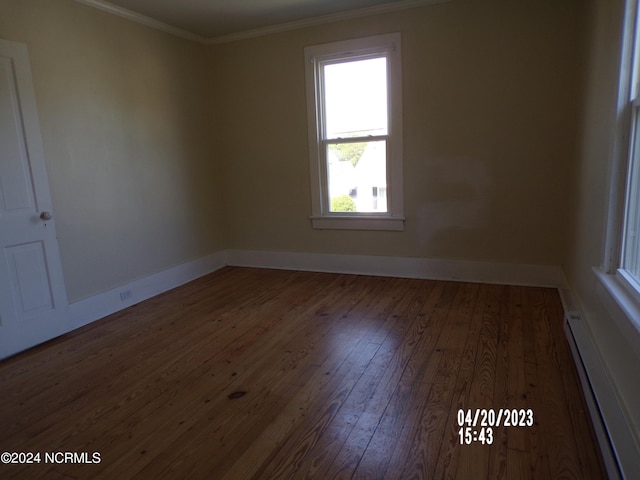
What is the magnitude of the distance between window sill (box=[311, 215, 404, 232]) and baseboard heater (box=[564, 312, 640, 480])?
2121 millimetres

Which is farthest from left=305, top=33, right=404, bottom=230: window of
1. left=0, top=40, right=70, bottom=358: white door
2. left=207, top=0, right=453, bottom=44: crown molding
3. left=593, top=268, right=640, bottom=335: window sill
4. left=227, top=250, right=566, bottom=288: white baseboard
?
left=0, top=40, right=70, bottom=358: white door

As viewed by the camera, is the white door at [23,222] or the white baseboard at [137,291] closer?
the white door at [23,222]

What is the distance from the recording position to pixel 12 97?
9.34ft

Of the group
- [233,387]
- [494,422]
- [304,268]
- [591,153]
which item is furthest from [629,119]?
[304,268]

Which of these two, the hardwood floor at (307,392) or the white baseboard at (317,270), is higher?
the white baseboard at (317,270)

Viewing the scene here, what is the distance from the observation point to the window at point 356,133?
413 centimetres

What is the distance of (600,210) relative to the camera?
2213mm

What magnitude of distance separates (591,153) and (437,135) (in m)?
1.55

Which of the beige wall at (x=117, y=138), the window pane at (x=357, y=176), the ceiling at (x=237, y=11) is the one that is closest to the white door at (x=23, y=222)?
the beige wall at (x=117, y=138)

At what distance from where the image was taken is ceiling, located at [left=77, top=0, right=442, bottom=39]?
3.66 metres

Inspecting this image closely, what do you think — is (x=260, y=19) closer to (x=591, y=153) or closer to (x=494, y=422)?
(x=591, y=153)

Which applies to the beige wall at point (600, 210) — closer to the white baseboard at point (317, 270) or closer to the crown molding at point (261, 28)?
the white baseboard at point (317, 270)

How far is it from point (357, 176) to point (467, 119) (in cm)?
122

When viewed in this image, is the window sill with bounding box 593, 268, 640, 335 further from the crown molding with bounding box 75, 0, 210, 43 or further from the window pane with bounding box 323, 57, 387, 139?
the crown molding with bounding box 75, 0, 210, 43
